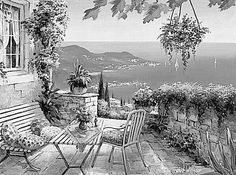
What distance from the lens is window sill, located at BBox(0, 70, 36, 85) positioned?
5960mm

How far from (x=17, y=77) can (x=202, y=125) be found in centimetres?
320

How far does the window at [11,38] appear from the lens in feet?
20.2

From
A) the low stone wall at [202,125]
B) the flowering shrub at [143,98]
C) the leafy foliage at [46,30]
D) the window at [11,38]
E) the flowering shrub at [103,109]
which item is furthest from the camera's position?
the flowering shrub at [103,109]

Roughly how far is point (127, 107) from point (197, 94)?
252 cm

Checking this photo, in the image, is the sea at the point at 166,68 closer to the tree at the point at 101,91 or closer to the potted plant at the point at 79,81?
the tree at the point at 101,91

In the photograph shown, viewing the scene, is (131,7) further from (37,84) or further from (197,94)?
(37,84)

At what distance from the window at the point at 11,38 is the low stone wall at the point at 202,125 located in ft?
9.84

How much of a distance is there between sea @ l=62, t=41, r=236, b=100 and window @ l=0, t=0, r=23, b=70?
2805 millimetres

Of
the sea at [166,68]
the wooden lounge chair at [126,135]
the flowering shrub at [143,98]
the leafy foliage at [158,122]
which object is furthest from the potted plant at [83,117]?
the sea at [166,68]

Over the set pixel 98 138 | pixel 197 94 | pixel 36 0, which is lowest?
pixel 98 138

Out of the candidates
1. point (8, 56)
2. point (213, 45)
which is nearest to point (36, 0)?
point (8, 56)

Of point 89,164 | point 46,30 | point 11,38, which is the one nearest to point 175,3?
point 89,164

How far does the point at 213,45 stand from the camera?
8.34 meters

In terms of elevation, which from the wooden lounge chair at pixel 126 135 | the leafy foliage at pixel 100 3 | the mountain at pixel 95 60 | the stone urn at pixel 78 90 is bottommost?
the wooden lounge chair at pixel 126 135
